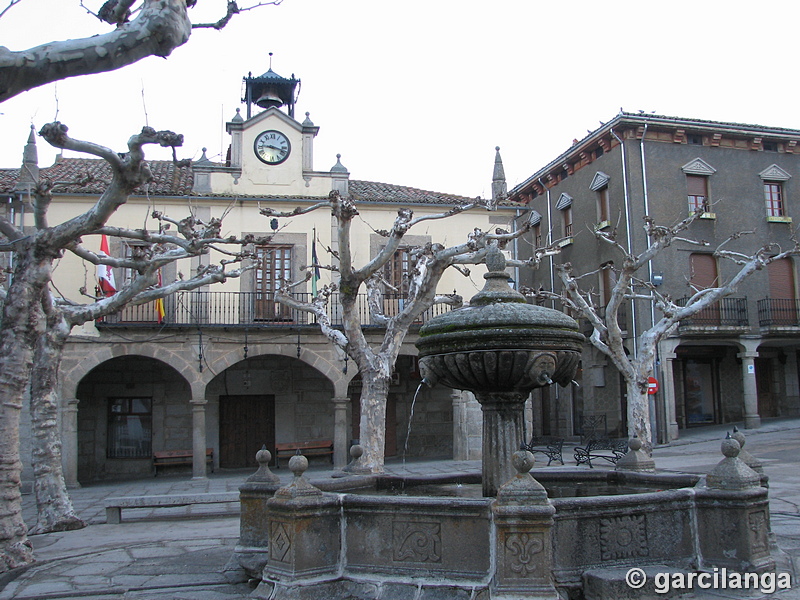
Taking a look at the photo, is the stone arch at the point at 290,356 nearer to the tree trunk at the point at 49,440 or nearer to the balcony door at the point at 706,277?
the tree trunk at the point at 49,440

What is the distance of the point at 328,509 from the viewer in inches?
225

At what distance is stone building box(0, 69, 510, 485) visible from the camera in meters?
18.9

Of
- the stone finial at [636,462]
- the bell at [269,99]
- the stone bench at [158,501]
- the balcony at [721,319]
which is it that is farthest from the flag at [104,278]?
the balcony at [721,319]

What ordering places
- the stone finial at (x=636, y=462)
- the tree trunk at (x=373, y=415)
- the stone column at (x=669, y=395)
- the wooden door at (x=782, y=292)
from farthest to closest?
the wooden door at (x=782, y=292) < the stone column at (x=669, y=395) < the tree trunk at (x=373, y=415) < the stone finial at (x=636, y=462)

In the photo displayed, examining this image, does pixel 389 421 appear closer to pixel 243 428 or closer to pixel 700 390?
pixel 243 428

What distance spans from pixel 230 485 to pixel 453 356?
1237cm

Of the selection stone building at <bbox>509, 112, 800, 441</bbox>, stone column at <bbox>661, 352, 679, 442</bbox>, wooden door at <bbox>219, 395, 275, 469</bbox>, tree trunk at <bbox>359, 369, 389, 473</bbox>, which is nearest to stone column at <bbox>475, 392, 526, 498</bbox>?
tree trunk at <bbox>359, 369, 389, 473</bbox>

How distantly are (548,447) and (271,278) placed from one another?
331 inches

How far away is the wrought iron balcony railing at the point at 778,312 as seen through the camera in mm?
23219

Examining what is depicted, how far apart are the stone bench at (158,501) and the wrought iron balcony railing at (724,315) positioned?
1617 centimetres

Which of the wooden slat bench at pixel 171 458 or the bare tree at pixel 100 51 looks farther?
the wooden slat bench at pixel 171 458

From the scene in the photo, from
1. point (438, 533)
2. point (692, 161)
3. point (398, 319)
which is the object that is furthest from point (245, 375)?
point (438, 533)

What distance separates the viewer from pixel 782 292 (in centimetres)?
2392

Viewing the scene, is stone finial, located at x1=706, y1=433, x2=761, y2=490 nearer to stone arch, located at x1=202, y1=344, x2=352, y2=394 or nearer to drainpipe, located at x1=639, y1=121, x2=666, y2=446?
stone arch, located at x1=202, y1=344, x2=352, y2=394
